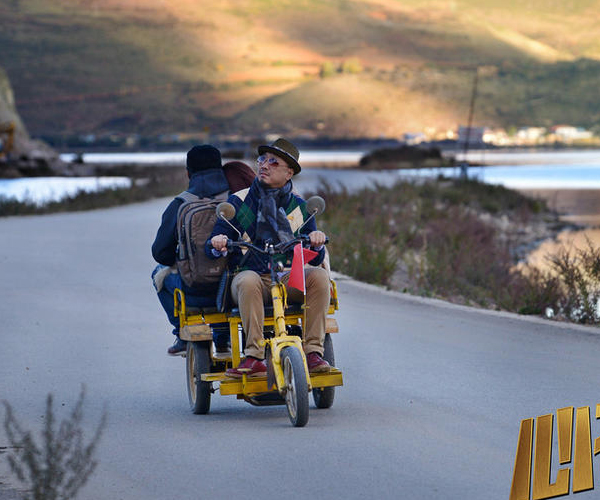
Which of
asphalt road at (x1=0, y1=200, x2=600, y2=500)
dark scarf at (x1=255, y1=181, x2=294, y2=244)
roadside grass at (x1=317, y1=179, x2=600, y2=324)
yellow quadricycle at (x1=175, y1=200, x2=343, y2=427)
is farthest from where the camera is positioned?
roadside grass at (x1=317, y1=179, x2=600, y2=324)

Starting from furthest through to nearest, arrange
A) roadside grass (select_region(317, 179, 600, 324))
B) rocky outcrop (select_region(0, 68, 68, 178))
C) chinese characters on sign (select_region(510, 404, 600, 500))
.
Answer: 1. rocky outcrop (select_region(0, 68, 68, 178))
2. roadside grass (select_region(317, 179, 600, 324))
3. chinese characters on sign (select_region(510, 404, 600, 500))

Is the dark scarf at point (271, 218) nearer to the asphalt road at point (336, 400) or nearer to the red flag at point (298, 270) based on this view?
the red flag at point (298, 270)

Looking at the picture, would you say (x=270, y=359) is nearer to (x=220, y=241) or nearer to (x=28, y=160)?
(x=220, y=241)

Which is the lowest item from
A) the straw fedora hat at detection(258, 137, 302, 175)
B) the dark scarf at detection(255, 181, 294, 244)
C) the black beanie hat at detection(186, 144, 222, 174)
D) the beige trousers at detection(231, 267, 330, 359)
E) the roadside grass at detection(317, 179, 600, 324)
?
the roadside grass at detection(317, 179, 600, 324)

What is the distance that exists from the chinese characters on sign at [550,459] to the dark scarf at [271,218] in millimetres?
1845

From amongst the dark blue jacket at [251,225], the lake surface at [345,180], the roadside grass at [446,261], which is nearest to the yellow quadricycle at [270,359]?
the dark blue jacket at [251,225]

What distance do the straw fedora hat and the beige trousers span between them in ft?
2.13

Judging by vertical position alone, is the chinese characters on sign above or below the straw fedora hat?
below

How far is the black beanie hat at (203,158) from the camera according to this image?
7.32 m

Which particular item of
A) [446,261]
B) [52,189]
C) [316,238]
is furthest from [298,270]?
[52,189]

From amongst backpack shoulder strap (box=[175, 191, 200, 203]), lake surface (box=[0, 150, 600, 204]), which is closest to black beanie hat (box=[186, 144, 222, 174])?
backpack shoulder strap (box=[175, 191, 200, 203])

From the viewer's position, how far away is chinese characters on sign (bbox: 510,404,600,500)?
16.8 ft

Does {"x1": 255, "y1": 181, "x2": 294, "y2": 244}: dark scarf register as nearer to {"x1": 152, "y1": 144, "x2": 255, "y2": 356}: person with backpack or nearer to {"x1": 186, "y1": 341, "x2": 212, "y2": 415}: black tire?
{"x1": 152, "y1": 144, "x2": 255, "y2": 356}: person with backpack

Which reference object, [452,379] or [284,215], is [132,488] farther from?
[452,379]
